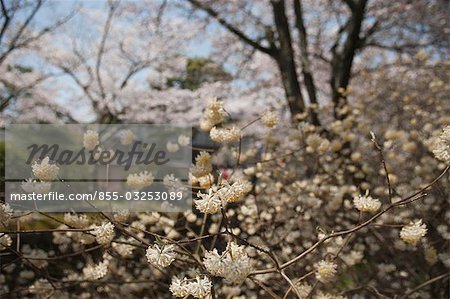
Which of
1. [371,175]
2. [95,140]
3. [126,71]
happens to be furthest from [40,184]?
[126,71]

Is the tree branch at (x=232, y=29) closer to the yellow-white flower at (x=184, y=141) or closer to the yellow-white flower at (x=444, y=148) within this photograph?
the yellow-white flower at (x=184, y=141)

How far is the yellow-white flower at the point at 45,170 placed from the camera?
1.39 metres

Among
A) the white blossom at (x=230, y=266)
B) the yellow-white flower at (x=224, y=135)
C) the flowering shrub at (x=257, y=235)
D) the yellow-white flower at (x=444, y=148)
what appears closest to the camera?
the white blossom at (x=230, y=266)

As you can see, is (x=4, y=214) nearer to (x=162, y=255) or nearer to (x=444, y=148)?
(x=162, y=255)

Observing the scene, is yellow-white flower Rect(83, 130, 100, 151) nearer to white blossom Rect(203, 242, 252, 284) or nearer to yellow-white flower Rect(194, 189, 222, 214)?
yellow-white flower Rect(194, 189, 222, 214)

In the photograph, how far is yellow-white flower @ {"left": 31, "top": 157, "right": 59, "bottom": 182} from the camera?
1386mm

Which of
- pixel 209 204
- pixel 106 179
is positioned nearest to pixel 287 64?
pixel 106 179

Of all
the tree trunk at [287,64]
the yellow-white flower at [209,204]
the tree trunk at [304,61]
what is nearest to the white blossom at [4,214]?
the yellow-white flower at [209,204]

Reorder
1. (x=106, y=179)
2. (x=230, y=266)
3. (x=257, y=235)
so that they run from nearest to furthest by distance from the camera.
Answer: (x=230, y=266) → (x=106, y=179) → (x=257, y=235)

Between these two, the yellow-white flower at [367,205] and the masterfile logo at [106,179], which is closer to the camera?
the yellow-white flower at [367,205]

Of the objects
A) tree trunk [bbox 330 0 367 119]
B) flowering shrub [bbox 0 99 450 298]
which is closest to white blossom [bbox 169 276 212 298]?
flowering shrub [bbox 0 99 450 298]

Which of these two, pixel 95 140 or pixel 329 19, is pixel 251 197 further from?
pixel 329 19

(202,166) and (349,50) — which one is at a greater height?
(349,50)

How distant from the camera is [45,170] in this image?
139 centimetres
